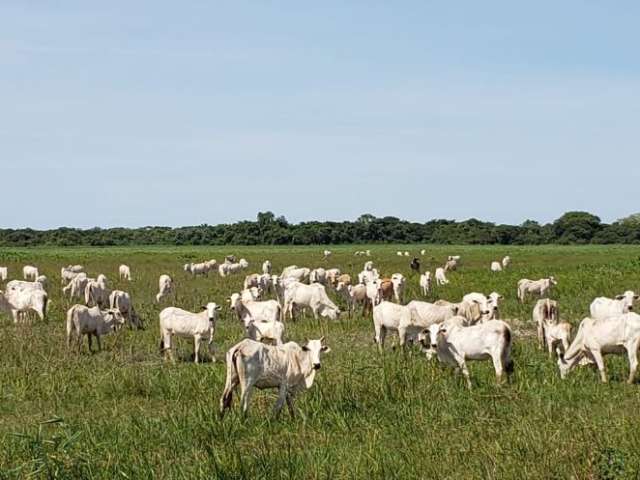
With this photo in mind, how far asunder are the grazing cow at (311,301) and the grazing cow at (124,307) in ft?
13.9

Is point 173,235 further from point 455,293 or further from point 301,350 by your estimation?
point 301,350

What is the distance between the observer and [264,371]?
34.6 ft

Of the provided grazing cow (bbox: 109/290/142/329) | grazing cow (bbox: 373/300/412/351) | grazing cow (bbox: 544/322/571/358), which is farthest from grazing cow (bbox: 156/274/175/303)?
grazing cow (bbox: 544/322/571/358)

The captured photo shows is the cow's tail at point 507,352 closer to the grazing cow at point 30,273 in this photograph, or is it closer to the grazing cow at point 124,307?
the grazing cow at point 124,307

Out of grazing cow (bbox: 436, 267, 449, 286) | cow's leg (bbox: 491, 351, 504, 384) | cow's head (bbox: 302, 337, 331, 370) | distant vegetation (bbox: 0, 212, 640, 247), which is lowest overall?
cow's leg (bbox: 491, 351, 504, 384)

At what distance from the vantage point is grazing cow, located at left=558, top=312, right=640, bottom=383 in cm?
1301

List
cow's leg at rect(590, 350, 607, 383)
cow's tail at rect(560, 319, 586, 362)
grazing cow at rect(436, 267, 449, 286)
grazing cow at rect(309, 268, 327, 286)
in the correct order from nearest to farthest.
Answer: cow's leg at rect(590, 350, 607, 383)
cow's tail at rect(560, 319, 586, 362)
grazing cow at rect(309, 268, 327, 286)
grazing cow at rect(436, 267, 449, 286)

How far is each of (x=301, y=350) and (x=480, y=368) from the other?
4.23 m

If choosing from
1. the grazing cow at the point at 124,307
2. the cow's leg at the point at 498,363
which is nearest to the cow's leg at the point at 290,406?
the cow's leg at the point at 498,363

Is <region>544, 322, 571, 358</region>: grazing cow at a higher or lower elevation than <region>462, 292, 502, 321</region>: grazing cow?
lower

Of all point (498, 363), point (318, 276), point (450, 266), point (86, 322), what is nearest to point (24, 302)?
point (86, 322)

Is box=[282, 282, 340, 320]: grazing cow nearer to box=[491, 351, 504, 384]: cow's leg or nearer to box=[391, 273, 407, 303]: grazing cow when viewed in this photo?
box=[391, 273, 407, 303]: grazing cow

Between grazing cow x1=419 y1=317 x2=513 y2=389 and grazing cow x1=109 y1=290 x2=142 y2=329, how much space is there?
33.0 feet

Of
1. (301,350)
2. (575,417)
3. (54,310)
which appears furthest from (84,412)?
(54,310)
